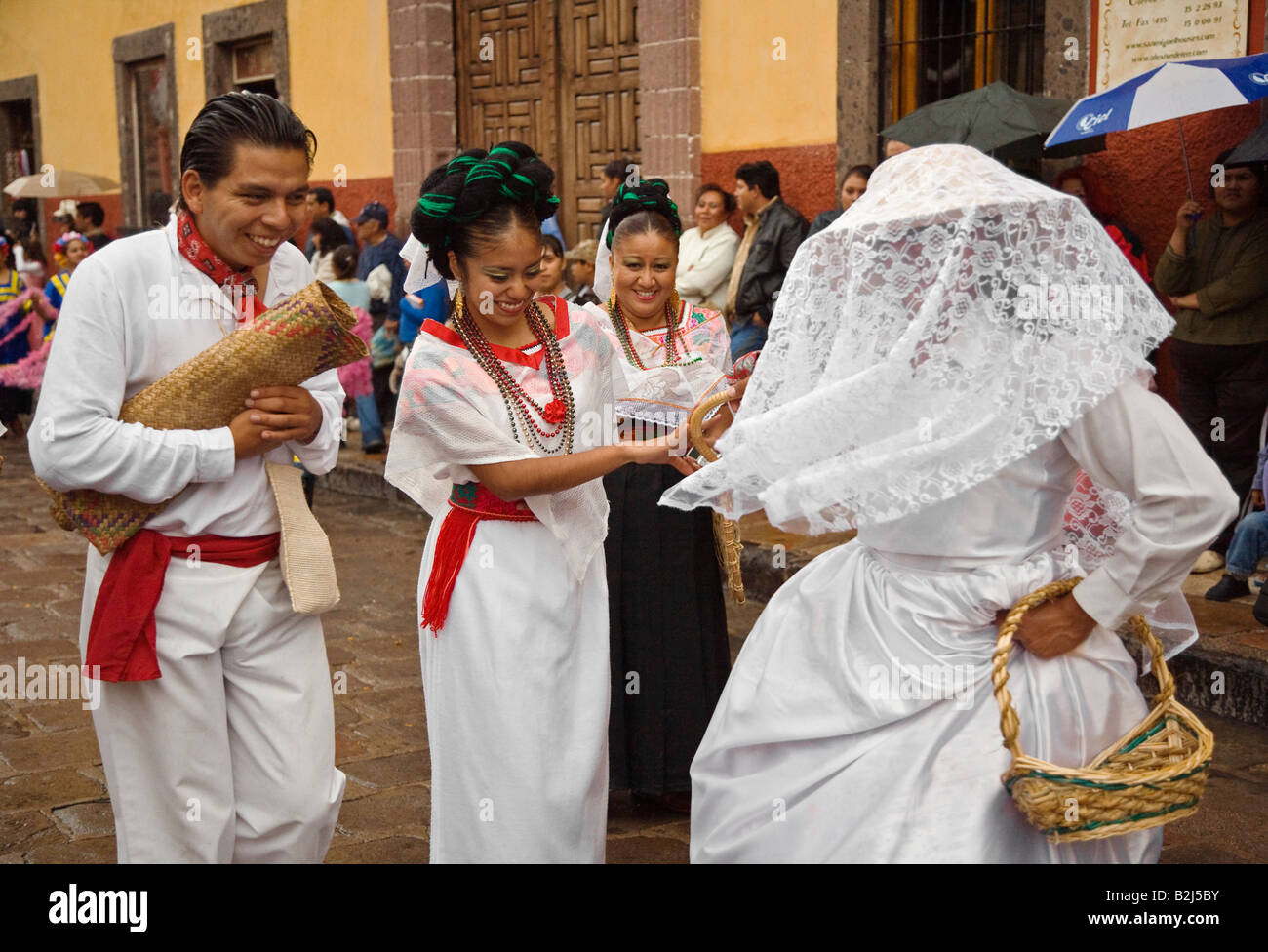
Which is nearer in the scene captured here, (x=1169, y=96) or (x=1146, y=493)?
(x=1146, y=493)

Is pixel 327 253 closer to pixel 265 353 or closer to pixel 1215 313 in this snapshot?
pixel 1215 313

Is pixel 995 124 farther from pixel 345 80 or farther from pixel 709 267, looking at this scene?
pixel 345 80

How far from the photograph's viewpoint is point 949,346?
246 centimetres

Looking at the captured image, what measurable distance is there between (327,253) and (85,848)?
8096mm

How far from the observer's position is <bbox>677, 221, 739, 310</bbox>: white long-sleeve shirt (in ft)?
30.0

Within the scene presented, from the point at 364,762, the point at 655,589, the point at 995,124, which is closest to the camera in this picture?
the point at 655,589

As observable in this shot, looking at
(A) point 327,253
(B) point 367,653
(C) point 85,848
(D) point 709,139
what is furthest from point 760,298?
(C) point 85,848

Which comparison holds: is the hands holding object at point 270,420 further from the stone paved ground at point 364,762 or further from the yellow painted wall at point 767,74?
the yellow painted wall at point 767,74

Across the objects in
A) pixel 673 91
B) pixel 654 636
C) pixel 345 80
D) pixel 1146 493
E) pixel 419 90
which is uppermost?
pixel 345 80

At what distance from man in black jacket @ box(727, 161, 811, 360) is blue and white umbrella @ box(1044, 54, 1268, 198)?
2.20 m

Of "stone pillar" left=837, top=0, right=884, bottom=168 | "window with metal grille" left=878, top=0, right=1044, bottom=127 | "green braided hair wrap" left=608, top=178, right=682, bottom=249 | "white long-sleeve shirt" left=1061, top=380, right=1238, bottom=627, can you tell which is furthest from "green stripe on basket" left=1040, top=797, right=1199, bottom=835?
"stone pillar" left=837, top=0, right=884, bottom=168

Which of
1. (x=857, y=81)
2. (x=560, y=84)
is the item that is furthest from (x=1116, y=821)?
(x=560, y=84)

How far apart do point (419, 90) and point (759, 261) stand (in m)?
5.71

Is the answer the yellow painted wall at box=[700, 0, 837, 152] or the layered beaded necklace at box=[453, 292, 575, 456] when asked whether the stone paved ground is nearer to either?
the layered beaded necklace at box=[453, 292, 575, 456]
